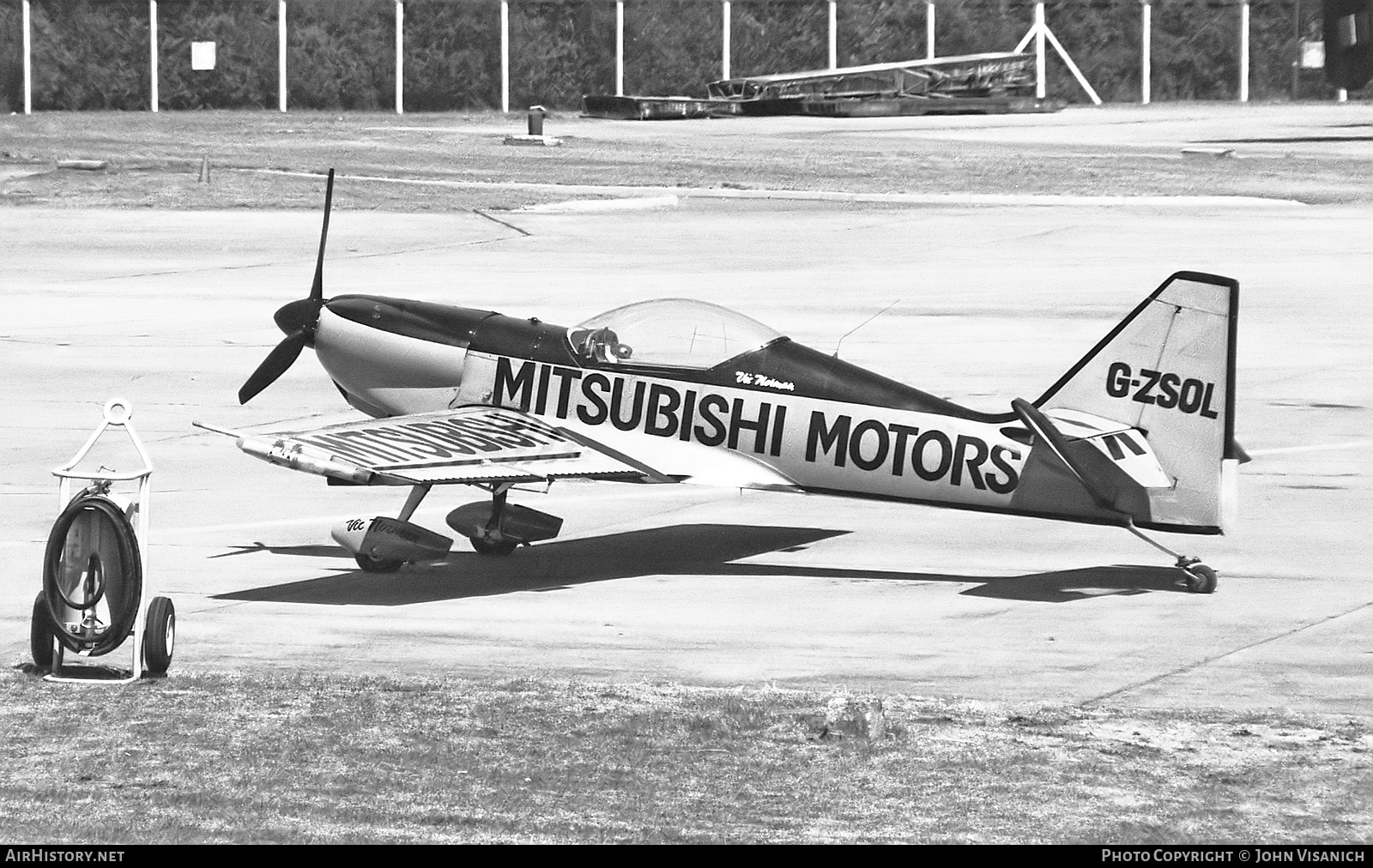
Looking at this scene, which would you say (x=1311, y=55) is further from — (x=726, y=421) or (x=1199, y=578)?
(x=726, y=421)

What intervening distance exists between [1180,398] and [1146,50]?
58.6 metres

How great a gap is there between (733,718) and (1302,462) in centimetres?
1028

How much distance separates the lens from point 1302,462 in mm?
19375

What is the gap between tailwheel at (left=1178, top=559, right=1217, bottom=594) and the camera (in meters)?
14.2

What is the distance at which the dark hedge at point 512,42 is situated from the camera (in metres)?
67.6

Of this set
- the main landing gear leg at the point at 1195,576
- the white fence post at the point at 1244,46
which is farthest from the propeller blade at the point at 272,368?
the white fence post at the point at 1244,46

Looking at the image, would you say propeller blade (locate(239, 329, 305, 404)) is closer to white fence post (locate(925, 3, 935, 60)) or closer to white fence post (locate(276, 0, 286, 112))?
white fence post (locate(276, 0, 286, 112))

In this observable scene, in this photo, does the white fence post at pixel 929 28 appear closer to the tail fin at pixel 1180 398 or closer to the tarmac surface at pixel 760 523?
the tarmac surface at pixel 760 523

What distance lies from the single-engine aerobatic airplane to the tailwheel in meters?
0.02

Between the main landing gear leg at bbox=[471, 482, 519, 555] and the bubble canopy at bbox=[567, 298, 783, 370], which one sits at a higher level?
the bubble canopy at bbox=[567, 298, 783, 370]

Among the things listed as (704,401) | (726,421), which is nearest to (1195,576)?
(726,421)

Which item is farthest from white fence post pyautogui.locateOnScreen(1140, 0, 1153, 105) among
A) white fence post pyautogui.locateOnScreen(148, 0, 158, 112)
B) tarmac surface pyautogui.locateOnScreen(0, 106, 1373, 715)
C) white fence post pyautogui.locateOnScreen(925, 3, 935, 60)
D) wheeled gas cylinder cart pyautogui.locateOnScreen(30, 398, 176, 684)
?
wheeled gas cylinder cart pyautogui.locateOnScreen(30, 398, 176, 684)

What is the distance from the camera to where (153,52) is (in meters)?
67.8
